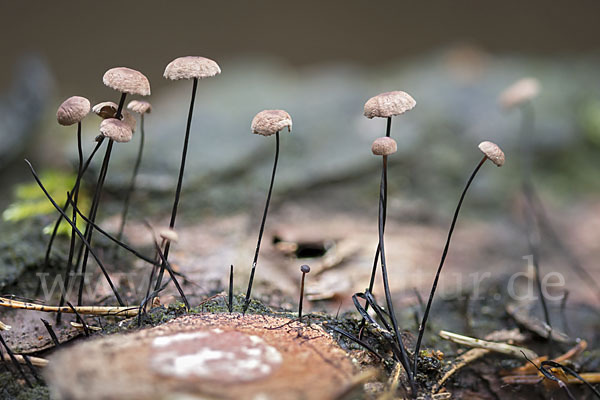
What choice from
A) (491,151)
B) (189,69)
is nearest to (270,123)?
(189,69)

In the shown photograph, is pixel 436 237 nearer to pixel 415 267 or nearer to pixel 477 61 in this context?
pixel 415 267

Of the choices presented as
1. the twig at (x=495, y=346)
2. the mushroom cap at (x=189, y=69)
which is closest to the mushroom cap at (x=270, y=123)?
the mushroom cap at (x=189, y=69)

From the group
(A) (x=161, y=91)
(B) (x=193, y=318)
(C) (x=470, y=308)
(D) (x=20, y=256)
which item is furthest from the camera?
(A) (x=161, y=91)

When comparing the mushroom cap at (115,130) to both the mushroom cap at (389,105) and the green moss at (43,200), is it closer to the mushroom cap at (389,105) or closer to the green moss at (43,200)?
the mushroom cap at (389,105)

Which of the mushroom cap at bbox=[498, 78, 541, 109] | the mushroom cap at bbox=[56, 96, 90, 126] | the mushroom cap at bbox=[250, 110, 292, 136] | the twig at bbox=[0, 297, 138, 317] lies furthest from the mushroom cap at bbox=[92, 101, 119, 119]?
the mushroom cap at bbox=[498, 78, 541, 109]

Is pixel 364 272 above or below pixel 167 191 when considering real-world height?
below

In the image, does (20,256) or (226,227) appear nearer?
(20,256)

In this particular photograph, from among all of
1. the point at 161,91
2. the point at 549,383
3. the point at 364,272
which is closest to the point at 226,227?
the point at 364,272
